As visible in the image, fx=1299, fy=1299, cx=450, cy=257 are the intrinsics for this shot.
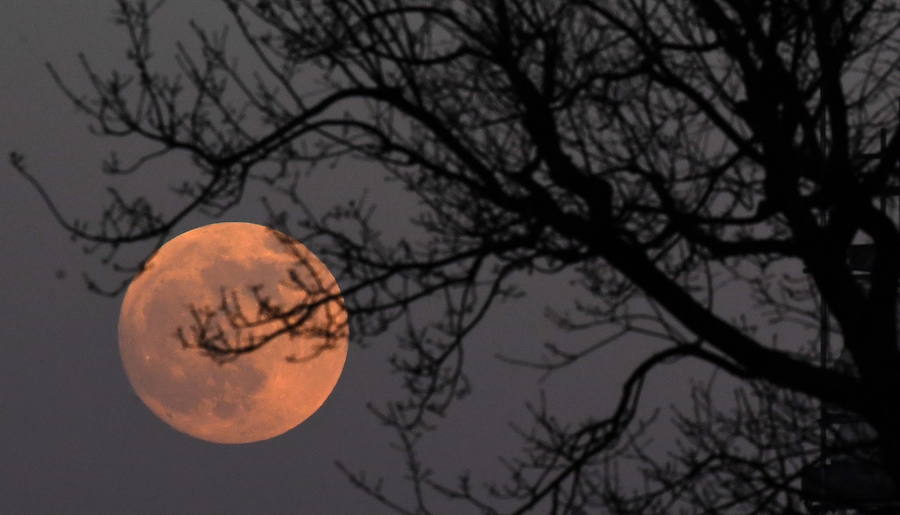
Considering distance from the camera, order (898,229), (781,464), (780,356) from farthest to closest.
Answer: (781,464) < (898,229) < (780,356)

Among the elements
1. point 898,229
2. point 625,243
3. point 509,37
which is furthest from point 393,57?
point 898,229

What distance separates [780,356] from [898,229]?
3.82ft

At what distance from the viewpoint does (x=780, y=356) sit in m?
6.85

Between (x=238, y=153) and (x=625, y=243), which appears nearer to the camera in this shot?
(x=625, y=243)

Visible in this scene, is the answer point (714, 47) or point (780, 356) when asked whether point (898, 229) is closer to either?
point (780, 356)

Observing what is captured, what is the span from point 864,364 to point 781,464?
3.66 ft

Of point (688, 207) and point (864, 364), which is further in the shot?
point (688, 207)

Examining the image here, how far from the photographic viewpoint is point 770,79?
7.39m

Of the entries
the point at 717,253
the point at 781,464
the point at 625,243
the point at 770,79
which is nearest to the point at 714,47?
the point at 770,79

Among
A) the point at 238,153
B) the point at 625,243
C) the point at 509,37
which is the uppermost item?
the point at 509,37

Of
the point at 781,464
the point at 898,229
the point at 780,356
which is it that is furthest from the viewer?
the point at 781,464

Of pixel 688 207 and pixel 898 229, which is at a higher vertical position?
pixel 688 207

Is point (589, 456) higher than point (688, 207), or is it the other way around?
point (688, 207)

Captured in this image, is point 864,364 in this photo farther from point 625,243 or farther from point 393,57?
point 393,57
